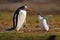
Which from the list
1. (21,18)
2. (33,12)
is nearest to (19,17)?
(21,18)

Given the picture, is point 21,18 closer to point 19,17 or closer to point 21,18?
point 21,18

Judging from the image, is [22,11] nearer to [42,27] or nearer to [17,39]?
[42,27]

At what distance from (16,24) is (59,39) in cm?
411

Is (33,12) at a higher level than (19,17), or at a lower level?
lower

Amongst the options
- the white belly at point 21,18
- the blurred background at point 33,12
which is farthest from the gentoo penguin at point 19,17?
the blurred background at point 33,12

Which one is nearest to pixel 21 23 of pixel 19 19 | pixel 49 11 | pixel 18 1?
pixel 19 19

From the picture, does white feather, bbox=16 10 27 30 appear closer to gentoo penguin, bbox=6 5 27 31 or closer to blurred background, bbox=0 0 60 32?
gentoo penguin, bbox=6 5 27 31

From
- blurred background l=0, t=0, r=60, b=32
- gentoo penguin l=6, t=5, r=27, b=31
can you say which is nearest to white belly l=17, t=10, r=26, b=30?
gentoo penguin l=6, t=5, r=27, b=31

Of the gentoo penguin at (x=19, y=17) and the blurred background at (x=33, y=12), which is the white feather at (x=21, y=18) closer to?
the gentoo penguin at (x=19, y=17)

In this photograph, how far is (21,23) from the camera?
17.4 metres

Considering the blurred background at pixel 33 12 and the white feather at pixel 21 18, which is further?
the blurred background at pixel 33 12

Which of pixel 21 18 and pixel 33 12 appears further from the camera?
pixel 33 12

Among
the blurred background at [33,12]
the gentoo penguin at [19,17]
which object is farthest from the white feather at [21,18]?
the blurred background at [33,12]

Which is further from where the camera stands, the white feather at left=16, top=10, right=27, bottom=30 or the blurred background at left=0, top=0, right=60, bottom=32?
the blurred background at left=0, top=0, right=60, bottom=32
